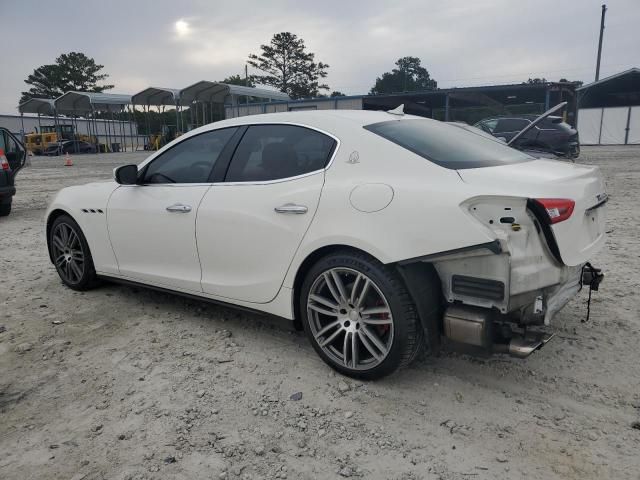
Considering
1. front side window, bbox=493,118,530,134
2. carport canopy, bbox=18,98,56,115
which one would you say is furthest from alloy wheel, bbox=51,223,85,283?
carport canopy, bbox=18,98,56,115

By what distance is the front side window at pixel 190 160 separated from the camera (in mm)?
3578

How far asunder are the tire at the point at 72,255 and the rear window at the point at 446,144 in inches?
115

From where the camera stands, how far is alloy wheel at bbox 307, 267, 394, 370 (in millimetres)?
2746

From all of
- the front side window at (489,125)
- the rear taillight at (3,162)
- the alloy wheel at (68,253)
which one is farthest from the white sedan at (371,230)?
the front side window at (489,125)

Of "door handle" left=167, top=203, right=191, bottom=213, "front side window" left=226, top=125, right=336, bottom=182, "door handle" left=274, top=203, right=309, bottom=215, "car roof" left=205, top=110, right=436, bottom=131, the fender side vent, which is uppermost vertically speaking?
"car roof" left=205, top=110, right=436, bottom=131

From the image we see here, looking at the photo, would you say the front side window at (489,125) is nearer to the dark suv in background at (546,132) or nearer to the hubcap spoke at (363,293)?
the dark suv in background at (546,132)

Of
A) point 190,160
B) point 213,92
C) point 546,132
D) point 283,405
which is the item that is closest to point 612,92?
point 546,132

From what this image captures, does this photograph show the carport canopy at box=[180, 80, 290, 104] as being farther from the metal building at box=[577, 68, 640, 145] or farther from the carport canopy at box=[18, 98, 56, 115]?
the metal building at box=[577, 68, 640, 145]

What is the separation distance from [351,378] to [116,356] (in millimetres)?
1594

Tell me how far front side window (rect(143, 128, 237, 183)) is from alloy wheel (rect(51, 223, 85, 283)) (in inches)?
45.1

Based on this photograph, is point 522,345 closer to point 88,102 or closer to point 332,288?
point 332,288

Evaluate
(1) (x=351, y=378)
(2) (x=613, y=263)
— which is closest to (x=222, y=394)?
(1) (x=351, y=378)

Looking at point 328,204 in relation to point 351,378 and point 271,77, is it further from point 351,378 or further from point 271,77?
point 271,77

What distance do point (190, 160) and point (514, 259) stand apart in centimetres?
245
